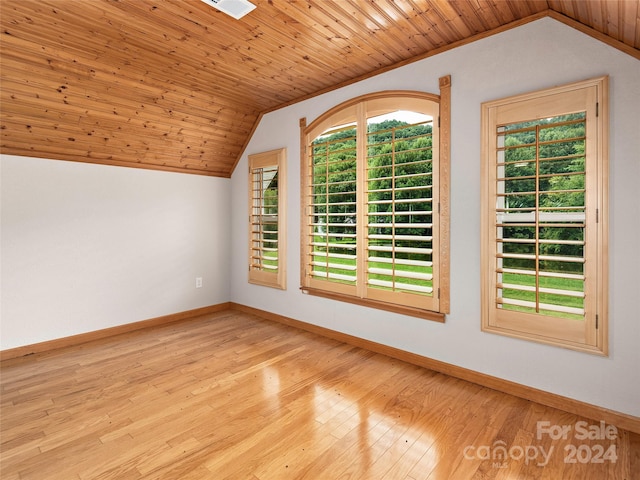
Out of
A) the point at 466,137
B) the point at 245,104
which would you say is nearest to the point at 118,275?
the point at 245,104

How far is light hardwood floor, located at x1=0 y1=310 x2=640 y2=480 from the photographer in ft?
5.38

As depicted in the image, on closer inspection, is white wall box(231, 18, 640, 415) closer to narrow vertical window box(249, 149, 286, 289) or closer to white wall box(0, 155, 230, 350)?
narrow vertical window box(249, 149, 286, 289)

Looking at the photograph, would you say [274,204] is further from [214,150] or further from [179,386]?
[179,386]

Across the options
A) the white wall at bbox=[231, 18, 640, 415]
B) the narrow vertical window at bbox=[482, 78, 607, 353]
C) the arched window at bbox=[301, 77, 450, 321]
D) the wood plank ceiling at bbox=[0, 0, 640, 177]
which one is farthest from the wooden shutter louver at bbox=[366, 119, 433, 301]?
the wood plank ceiling at bbox=[0, 0, 640, 177]

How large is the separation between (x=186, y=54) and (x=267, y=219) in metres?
1.90

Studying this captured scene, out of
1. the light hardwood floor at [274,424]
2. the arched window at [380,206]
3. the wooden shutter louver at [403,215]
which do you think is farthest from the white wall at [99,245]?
the wooden shutter louver at [403,215]

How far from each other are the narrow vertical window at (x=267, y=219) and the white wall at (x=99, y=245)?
0.55 metres

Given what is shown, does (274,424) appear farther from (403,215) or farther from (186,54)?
(186,54)

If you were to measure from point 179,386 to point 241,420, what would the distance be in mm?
684

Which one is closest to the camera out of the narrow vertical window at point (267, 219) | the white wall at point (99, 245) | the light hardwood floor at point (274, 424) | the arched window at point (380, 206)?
the light hardwood floor at point (274, 424)

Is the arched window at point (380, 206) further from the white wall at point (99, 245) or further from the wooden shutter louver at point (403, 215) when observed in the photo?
the white wall at point (99, 245)

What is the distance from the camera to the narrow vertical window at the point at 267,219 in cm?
389

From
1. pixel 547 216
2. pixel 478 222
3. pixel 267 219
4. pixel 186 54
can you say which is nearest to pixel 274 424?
pixel 478 222

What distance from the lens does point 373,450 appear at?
1.76 meters
